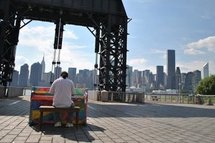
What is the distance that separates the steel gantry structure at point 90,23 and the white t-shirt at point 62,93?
21044 millimetres

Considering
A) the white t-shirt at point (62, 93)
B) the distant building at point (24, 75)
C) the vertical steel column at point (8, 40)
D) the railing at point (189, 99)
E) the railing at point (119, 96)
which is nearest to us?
→ the white t-shirt at point (62, 93)

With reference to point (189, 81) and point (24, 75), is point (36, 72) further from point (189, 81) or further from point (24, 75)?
point (189, 81)

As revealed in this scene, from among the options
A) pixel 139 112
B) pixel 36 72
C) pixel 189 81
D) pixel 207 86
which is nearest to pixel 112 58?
pixel 139 112

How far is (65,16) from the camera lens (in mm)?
32094

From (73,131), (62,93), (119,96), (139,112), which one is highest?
(62,93)

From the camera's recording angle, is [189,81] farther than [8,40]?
Yes

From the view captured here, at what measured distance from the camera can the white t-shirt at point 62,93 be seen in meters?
8.55

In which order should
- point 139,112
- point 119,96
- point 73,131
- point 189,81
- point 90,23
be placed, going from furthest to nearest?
point 189,81
point 90,23
point 119,96
point 139,112
point 73,131

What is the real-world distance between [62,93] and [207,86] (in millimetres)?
71856

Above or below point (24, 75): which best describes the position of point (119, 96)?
below

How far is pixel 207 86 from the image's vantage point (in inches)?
2953

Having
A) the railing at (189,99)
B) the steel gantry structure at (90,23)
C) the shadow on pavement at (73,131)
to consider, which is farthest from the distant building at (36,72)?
the shadow on pavement at (73,131)

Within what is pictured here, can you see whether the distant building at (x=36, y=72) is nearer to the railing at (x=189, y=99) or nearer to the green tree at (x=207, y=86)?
the green tree at (x=207, y=86)

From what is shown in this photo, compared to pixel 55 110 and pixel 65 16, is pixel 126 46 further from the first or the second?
pixel 55 110
